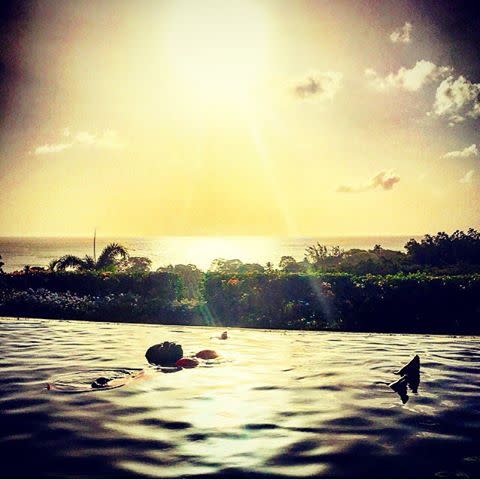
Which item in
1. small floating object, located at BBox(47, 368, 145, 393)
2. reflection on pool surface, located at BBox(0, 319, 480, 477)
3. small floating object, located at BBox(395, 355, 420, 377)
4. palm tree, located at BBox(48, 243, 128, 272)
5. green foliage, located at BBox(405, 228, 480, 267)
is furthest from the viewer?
green foliage, located at BBox(405, 228, 480, 267)

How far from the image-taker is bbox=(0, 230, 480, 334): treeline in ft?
63.5

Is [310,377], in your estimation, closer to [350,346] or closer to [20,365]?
[350,346]

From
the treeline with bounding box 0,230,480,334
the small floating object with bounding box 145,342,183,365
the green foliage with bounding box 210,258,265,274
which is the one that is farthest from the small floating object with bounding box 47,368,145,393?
the green foliage with bounding box 210,258,265,274

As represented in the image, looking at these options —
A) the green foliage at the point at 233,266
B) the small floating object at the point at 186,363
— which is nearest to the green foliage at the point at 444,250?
the green foliage at the point at 233,266

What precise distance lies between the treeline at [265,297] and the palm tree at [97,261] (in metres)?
2.04

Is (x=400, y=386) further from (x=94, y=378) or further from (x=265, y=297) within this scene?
(x=265, y=297)

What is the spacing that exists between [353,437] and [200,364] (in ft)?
17.9

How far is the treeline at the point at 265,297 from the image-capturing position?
19.3 meters

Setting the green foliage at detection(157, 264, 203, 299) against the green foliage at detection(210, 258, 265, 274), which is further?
the green foliage at detection(210, 258, 265, 274)

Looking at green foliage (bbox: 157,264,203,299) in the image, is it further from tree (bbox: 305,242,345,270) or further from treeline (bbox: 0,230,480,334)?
tree (bbox: 305,242,345,270)

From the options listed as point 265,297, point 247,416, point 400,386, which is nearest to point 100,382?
point 247,416

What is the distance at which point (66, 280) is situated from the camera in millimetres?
25766

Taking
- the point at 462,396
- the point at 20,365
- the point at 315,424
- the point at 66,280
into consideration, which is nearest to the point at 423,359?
the point at 462,396

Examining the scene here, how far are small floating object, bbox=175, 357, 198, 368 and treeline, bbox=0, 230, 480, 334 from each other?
828cm
